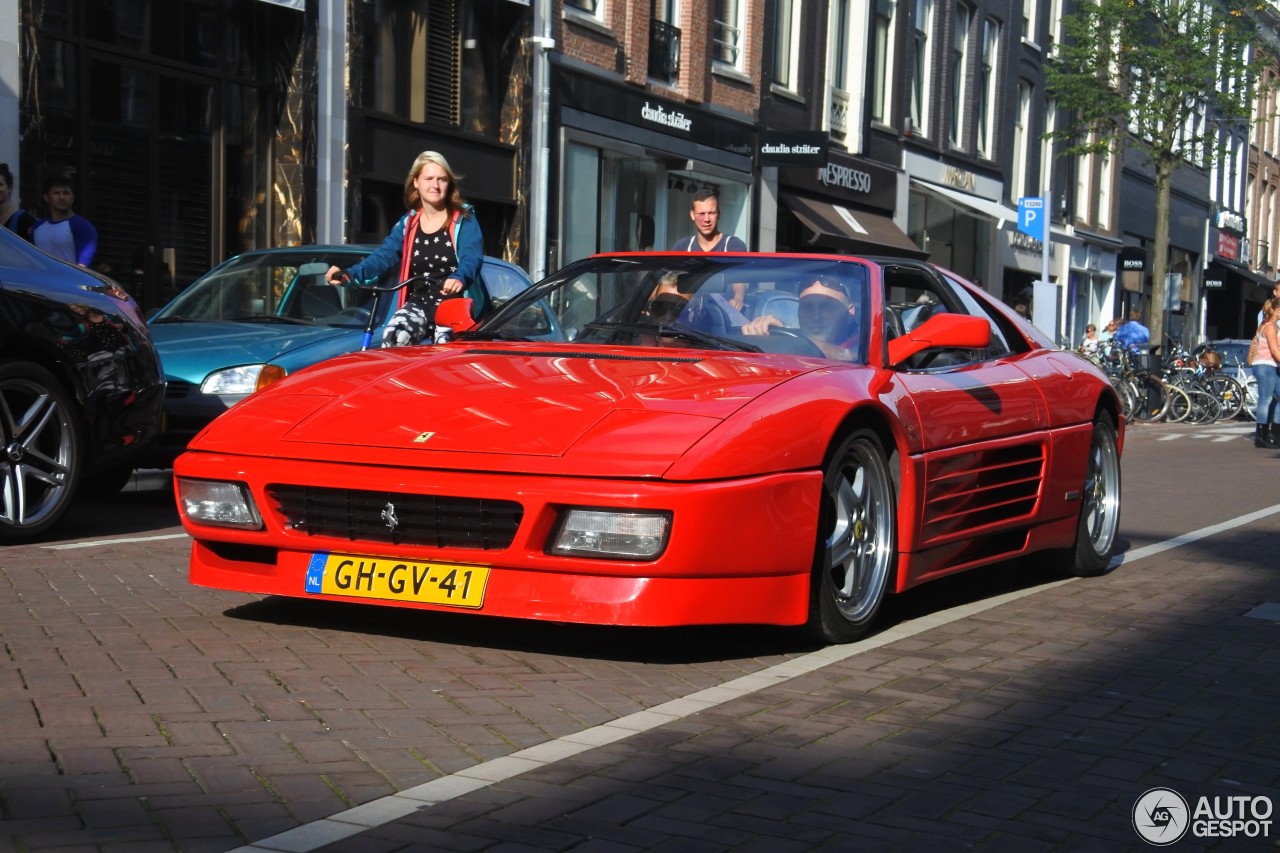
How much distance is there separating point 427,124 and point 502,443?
656 inches

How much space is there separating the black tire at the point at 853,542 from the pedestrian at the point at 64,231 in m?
7.77

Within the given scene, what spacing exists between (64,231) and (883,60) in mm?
24918

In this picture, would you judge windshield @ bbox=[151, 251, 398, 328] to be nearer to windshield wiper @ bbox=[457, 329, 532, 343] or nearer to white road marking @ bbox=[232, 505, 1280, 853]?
windshield wiper @ bbox=[457, 329, 532, 343]

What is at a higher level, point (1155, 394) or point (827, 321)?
point (827, 321)

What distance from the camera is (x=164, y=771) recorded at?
13.2 feet

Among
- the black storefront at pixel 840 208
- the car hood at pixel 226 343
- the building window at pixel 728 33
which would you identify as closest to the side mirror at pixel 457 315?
the car hood at pixel 226 343

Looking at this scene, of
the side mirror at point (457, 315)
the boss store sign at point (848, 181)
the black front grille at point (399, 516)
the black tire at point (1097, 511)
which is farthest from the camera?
the boss store sign at point (848, 181)

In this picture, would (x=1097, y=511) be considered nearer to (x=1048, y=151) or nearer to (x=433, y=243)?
(x=433, y=243)

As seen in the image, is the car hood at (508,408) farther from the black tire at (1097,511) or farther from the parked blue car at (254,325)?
the parked blue car at (254,325)

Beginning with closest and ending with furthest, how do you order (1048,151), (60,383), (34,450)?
(34,450) → (60,383) → (1048,151)

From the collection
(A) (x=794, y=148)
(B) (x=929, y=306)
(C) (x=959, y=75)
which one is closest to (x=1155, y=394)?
(A) (x=794, y=148)

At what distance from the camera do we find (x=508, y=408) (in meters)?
5.60

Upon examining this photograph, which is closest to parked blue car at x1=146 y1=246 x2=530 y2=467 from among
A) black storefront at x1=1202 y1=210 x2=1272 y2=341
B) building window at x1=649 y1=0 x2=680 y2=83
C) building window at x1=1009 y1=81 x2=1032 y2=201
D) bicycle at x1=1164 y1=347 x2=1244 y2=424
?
building window at x1=649 y1=0 x2=680 y2=83

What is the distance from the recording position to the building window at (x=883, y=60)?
114ft
